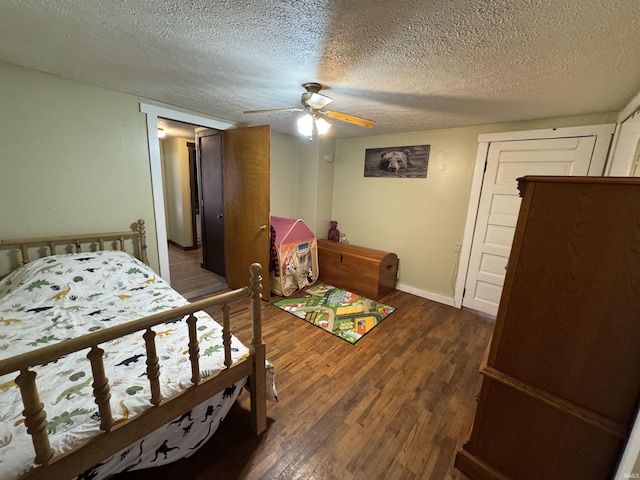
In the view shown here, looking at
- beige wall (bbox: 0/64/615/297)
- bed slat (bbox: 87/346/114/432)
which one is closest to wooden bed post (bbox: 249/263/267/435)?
bed slat (bbox: 87/346/114/432)

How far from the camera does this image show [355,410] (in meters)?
1.67

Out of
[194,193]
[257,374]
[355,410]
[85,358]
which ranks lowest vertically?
[355,410]

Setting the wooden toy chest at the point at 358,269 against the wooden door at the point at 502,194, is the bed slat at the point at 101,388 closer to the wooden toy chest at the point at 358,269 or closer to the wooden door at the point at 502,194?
the wooden toy chest at the point at 358,269

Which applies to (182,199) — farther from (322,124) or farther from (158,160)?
(322,124)

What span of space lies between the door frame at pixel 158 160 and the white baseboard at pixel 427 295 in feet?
9.88

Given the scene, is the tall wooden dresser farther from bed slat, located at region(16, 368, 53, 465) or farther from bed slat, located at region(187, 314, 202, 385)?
bed slat, located at region(16, 368, 53, 465)

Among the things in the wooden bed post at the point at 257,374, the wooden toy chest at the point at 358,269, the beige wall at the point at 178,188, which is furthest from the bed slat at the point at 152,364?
the beige wall at the point at 178,188

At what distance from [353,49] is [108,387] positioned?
6.12ft

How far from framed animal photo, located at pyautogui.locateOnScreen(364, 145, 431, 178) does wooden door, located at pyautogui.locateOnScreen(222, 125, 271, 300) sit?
1634 millimetres

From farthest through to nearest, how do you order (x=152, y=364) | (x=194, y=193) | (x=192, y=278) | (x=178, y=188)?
1. (x=194, y=193)
2. (x=178, y=188)
3. (x=192, y=278)
4. (x=152, y=364)

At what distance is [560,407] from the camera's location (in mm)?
1052

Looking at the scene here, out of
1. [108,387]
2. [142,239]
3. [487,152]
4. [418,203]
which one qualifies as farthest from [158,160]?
[487,152]

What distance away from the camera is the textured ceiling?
105 cm

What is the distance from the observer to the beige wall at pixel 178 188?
4.89m
